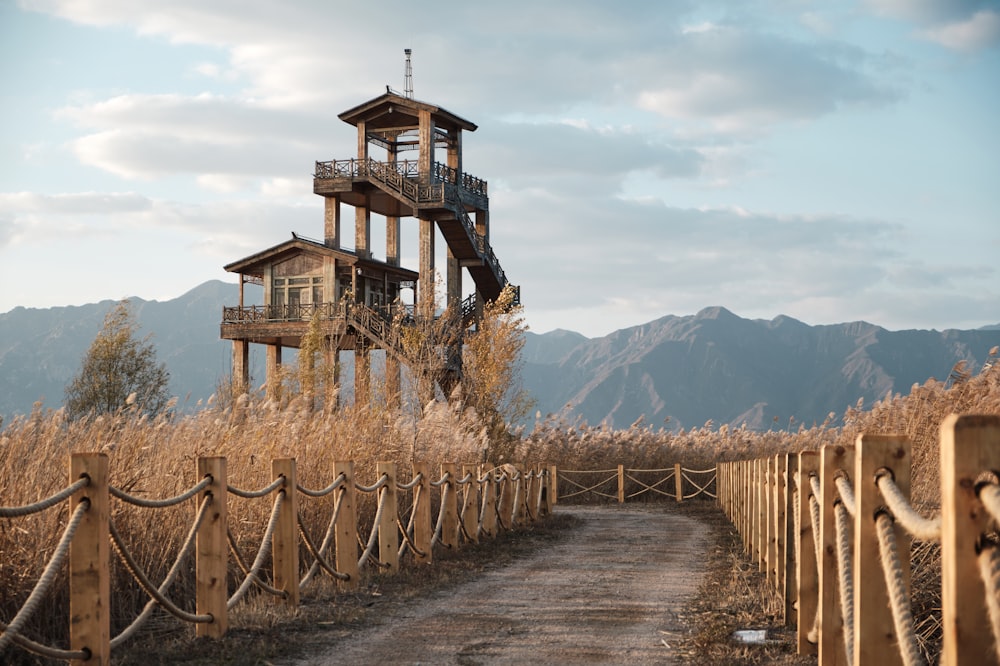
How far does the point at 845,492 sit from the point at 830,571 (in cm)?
87

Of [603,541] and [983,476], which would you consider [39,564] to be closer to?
[983,476]

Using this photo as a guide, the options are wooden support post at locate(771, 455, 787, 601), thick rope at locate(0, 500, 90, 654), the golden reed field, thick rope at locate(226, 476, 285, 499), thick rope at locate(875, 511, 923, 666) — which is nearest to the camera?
thick rope at locate(875, 511, 923, 666)

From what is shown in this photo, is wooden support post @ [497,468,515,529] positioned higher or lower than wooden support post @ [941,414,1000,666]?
lower

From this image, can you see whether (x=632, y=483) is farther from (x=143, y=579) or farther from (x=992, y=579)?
(x=992, y=579)

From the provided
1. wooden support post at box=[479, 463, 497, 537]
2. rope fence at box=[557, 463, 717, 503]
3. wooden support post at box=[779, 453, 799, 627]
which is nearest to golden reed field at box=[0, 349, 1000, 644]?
wooden support post at box=[479, 463, 497, 537]

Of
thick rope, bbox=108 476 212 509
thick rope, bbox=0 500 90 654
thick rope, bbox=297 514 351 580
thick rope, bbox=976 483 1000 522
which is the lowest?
thick rope, bbox=297 514 351 580

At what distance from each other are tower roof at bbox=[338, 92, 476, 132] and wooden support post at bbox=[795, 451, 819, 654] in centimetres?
3171

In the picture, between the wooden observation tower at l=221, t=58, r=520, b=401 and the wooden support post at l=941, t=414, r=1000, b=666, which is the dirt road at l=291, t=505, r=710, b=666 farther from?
the wooden observation tower at l=221, t=58, r=520, b=401

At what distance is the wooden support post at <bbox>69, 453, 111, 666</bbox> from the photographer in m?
5.79

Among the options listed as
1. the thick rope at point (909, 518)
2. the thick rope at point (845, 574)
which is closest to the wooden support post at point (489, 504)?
the thick rope at point (845, 574)

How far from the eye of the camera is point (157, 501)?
665 centimetres

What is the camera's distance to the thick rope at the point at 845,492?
16.5 ft

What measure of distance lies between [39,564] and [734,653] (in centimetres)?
458

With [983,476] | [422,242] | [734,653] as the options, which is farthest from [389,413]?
[422,242]
